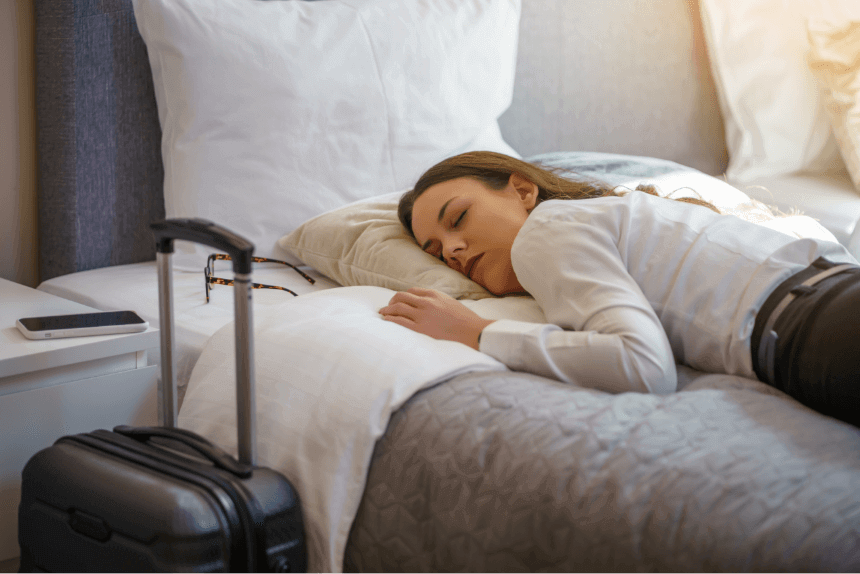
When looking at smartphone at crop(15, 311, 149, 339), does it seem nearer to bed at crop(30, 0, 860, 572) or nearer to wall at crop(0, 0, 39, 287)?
bed at crop(30, 0, 860, 572)

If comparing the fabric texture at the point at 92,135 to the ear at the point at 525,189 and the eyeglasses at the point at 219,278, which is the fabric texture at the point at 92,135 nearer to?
the eyeglasses at the point at 219,278

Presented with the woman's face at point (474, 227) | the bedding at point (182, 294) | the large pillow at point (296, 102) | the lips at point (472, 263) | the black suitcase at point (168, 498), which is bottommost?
the black suitcase at point (168, 498)

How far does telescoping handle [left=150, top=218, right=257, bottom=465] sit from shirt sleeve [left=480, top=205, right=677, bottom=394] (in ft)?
1.08

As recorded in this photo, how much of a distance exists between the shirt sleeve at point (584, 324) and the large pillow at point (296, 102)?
0.68 m

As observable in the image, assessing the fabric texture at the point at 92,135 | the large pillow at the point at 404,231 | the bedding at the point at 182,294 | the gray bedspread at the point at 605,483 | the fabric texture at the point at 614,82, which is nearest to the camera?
the gray bedspread at the point at 605,483

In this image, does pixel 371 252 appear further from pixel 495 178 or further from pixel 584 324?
pixel 584 324

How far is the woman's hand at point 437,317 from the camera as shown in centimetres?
99

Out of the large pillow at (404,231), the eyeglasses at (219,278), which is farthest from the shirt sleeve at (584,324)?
the eyeglasses at (219,278)

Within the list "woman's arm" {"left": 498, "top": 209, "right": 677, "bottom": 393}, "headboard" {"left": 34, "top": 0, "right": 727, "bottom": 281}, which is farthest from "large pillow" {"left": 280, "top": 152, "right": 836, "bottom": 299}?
"headboard" {"left": 34, "top": 0, "right": 727, "bottom": 281}

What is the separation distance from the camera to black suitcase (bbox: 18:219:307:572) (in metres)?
0.72

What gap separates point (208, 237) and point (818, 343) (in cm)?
70

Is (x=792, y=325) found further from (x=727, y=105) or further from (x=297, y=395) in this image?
(x=727, y=105)

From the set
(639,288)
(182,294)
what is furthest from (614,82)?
(182,294)

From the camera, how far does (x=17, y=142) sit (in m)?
1.50
